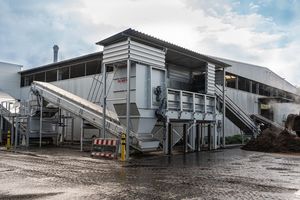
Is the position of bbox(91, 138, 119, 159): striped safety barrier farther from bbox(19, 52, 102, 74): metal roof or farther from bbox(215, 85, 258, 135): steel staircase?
bbox(215, 85, 258, 135): steel staircase

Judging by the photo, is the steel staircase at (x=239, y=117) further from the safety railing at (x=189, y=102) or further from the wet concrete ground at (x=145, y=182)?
the wet concrete ground at (x=145, y=182)

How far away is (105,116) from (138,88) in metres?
2.79

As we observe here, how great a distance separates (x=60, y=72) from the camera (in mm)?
29938

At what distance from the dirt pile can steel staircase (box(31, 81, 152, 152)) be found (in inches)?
363

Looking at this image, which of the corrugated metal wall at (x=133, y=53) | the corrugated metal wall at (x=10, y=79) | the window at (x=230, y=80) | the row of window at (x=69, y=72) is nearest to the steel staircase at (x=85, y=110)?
the corrugated metal wall at (x=133, y=53)

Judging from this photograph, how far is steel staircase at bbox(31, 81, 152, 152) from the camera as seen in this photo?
675 inches

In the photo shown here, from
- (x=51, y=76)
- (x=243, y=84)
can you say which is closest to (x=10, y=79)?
(x=51, y=76)

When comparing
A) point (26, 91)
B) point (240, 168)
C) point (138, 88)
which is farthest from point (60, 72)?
point (240, 168)

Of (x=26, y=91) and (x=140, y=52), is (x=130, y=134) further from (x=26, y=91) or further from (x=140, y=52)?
(x=26, y=91)

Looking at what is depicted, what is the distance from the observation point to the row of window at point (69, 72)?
26.3 metres

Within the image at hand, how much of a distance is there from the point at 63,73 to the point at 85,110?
11.0m

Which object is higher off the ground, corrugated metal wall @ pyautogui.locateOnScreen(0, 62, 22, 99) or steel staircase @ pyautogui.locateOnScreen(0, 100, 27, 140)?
corrugated metal wall @ pyautogui.locateOnScreen(0, 62, 22, 99)

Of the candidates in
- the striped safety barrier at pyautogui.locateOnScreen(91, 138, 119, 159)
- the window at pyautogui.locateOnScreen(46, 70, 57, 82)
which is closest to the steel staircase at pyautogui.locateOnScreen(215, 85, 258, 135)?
the striped safety barrier at pyautogui.locateOnScreen(91, 138, 119, 159)

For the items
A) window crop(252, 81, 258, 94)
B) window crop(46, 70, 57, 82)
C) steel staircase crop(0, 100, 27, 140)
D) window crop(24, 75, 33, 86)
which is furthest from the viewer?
window crop(252, 81, 258, 94)
